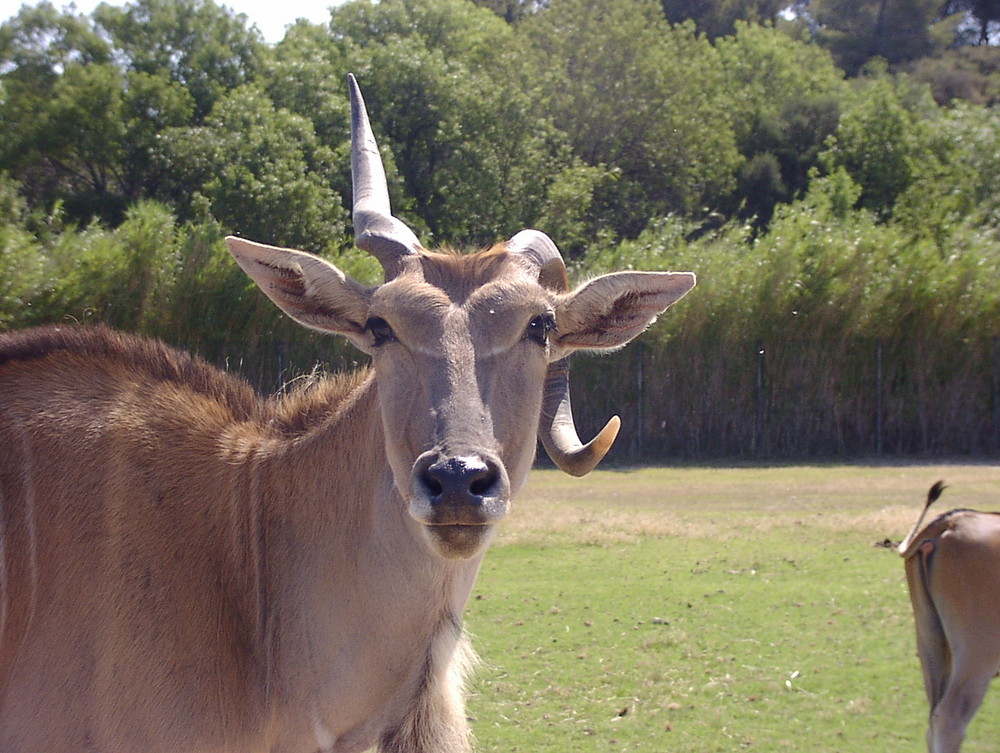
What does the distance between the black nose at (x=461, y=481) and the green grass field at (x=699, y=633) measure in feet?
10.8

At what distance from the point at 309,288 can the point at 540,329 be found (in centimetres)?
83

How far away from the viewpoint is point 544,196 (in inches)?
1177

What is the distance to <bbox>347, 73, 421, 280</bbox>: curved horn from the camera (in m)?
4.05

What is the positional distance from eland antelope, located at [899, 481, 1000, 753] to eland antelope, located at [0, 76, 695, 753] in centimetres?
321

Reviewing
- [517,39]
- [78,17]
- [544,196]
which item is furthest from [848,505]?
[78,17]

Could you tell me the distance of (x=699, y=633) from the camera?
8258 millimetres

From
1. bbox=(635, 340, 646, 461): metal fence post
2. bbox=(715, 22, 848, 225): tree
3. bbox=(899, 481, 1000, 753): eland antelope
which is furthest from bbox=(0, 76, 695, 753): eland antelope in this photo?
bbox=(715, 22, 848, 225): tree

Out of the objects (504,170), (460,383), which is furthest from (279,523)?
(504,170)

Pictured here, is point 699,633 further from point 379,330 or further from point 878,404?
point 878,404

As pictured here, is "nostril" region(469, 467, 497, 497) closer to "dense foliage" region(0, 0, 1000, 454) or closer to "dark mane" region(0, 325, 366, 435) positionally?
"dark mane" region(0, 325, 366, 435)

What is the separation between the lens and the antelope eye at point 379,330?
12.6 feet

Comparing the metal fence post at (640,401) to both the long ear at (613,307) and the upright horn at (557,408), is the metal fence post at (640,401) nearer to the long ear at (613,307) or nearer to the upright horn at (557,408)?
the upright horn at (557,408)

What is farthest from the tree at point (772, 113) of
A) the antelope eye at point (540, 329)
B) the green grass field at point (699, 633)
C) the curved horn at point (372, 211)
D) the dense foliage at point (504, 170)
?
the antelope eye at point (540, 329)

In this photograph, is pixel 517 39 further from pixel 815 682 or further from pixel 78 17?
pixel 815 682
